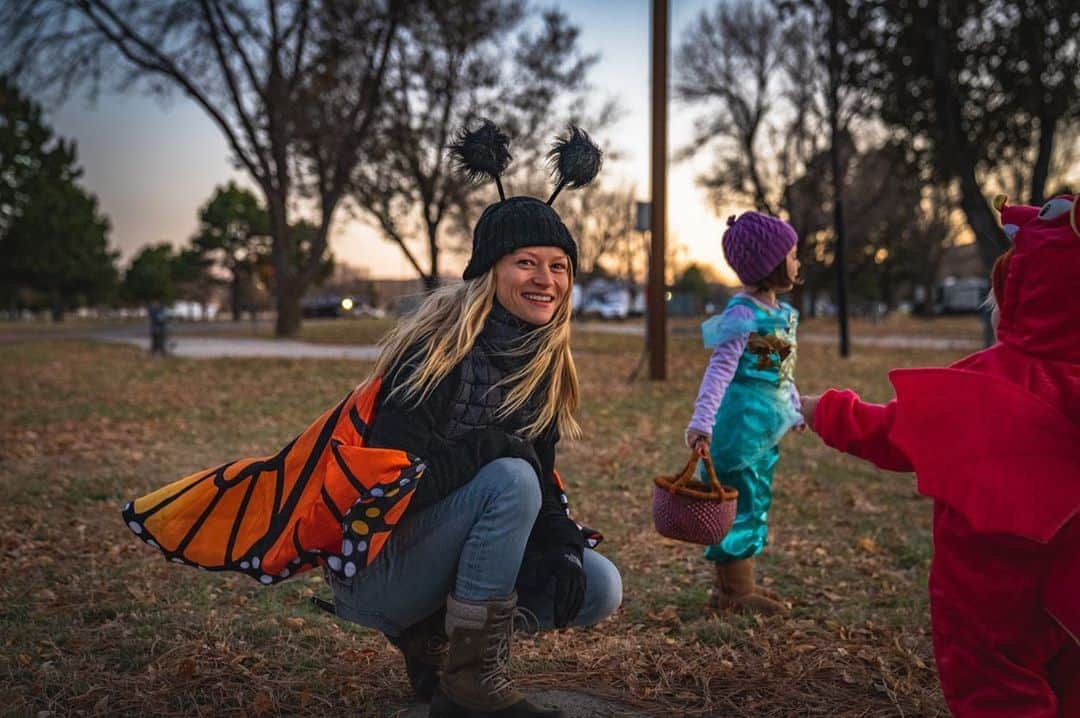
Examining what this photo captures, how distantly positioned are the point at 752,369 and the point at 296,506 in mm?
2001

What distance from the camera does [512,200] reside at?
2.56 m

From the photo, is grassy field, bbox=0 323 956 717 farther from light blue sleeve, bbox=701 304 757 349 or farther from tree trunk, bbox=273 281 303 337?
tree trunk, bbox=273 281 303 337

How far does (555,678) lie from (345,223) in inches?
994

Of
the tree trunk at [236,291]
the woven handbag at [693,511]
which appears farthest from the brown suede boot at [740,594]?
the tree trunk at [236,291]

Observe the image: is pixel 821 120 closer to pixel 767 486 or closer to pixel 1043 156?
pixel 1043 156

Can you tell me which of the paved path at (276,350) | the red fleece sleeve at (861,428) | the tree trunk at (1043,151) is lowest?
the paved path at (276,350)

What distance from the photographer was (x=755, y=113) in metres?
31.8

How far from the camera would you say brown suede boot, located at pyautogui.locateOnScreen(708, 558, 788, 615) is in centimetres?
368

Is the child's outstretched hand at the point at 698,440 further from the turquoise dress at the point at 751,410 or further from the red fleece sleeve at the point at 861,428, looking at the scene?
the red fleece sleeve at the point at 861,428

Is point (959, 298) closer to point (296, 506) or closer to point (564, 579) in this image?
point (564, 579)

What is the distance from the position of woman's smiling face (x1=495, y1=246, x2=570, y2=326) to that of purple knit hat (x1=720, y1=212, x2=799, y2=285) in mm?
1259

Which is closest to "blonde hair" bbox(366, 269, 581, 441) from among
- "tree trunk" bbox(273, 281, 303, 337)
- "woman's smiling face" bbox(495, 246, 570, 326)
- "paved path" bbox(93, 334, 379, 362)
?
"woman's smiling face" bbox(495, 246, 570, 326)

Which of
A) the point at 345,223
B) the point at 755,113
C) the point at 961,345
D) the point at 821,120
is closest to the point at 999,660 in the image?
the point at 961,345

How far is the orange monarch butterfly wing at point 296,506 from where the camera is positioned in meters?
2.17
